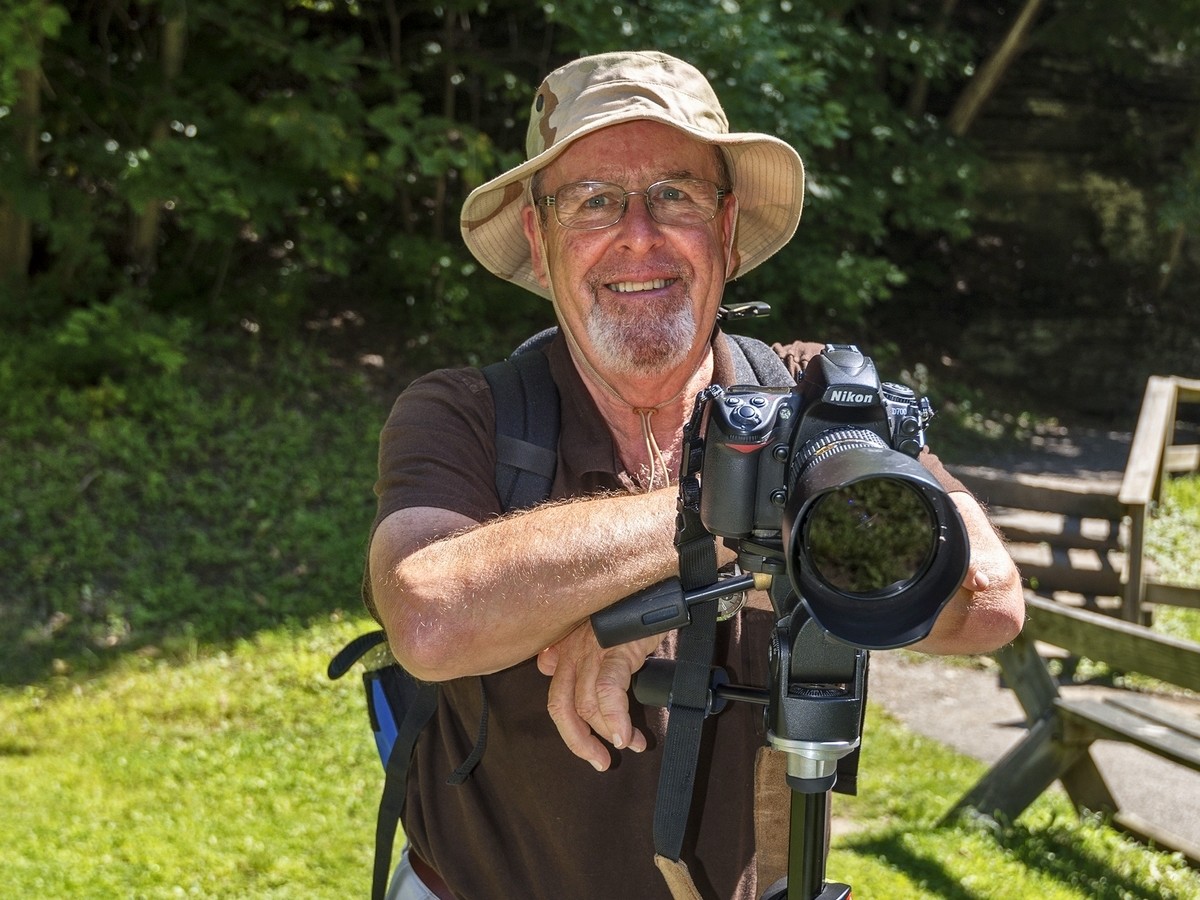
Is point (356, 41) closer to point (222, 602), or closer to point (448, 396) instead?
point (222, 602)

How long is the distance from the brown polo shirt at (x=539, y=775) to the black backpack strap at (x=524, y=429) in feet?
0.08

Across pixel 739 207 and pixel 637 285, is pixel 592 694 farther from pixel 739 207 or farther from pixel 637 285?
pixel 739 207

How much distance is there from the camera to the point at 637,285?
217 centimetres

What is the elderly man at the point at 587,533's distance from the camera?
5.41 feet

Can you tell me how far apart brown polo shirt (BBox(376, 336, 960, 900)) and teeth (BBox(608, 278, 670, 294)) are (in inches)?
12.0

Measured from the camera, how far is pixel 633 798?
1.94 metres

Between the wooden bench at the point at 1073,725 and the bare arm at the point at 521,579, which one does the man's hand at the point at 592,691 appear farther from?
the wooden bench at the point at 1073,725

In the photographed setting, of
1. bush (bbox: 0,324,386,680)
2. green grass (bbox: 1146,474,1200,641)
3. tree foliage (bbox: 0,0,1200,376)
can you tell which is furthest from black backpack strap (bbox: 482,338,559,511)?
green grass (bbox: 1146,474,1200,641)

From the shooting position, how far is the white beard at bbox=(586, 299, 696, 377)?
213 cm

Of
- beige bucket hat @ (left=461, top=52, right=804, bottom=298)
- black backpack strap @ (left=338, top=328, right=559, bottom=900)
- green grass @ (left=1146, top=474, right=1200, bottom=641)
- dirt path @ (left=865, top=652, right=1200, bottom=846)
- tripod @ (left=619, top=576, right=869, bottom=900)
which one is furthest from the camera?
green grass @ (left=1146, top=474, right=1200, bottom=641)

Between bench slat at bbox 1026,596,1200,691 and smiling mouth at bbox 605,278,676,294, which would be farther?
bench slat at bbox 1026,596,1200,691

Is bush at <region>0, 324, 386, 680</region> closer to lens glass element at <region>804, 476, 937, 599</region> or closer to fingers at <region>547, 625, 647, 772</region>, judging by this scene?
fingers at <region>547, 625, 647, 772</region>

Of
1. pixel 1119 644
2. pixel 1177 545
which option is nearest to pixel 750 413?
pixel 1119 644

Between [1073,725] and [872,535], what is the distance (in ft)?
12.0
